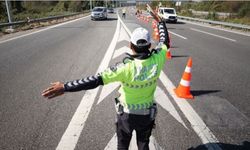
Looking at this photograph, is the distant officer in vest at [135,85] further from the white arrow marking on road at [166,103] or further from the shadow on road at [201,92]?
the shadow on road at [201,92]

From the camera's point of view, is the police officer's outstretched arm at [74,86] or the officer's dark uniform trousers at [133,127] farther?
the officer's dark uniform trousers at [133,127]

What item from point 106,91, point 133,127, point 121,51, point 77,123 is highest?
point 133,127

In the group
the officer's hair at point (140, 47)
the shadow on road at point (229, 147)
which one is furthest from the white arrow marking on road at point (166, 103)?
the officer's hair at point (140, 47)

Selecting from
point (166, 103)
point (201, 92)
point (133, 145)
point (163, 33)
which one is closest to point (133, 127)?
point (133, 145)

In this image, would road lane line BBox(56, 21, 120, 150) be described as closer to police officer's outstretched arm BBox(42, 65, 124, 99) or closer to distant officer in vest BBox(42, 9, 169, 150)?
distant officer in vest BBox(42, 9, 169, 150)

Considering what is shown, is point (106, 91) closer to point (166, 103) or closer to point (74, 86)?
point (166, 103)

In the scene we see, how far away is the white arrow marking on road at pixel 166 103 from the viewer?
5035 millimetres

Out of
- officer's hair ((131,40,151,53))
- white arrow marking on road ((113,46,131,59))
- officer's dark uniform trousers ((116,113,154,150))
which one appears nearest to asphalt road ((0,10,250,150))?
officer's dark uniform trousers ((116,113,154,150))

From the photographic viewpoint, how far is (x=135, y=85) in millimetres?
2756

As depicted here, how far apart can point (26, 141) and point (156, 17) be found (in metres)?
2.77

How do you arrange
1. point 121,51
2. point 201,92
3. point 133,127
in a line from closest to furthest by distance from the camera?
point 133,127 < point 201,92 < point 121,51

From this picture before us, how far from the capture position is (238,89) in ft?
22.3

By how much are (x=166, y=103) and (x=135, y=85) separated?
313 cm

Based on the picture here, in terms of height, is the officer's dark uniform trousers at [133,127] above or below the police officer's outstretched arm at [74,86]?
below
